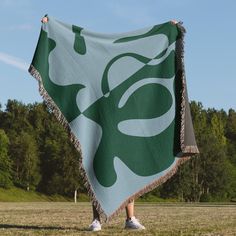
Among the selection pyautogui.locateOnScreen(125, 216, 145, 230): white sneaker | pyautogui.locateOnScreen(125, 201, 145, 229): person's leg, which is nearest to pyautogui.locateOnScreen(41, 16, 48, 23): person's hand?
pyautogui.locateOnScreen(125, 201, 145, 229): person's leg

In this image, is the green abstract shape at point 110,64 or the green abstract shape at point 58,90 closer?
the green abstract shape at point 58,90

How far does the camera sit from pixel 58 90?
10.6 m

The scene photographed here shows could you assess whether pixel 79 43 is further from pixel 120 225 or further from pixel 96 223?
pixel 120 225

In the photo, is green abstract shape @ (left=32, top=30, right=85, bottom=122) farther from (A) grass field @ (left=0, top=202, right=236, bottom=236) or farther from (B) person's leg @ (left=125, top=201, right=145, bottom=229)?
(A) grass field @ (left=0, top=202, right=236, bottom=236)

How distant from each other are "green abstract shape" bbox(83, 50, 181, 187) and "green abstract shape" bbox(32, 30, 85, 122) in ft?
0.90

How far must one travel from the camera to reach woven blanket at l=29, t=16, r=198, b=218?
10.3 meters

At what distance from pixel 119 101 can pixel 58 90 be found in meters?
1.11

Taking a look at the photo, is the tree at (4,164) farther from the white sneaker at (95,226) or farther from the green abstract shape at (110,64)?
the white sneaker at (95,226)

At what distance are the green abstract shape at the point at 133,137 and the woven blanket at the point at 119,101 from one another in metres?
0.02

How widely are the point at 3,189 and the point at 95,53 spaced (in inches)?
3354

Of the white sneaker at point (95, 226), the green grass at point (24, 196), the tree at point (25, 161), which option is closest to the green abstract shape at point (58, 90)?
the white sneaker at point (95, 226)

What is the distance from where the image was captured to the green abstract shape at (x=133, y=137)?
407 inches

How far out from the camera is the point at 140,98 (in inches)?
422

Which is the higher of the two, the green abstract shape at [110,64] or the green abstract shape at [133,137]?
the green abstract shape at [110,64]
